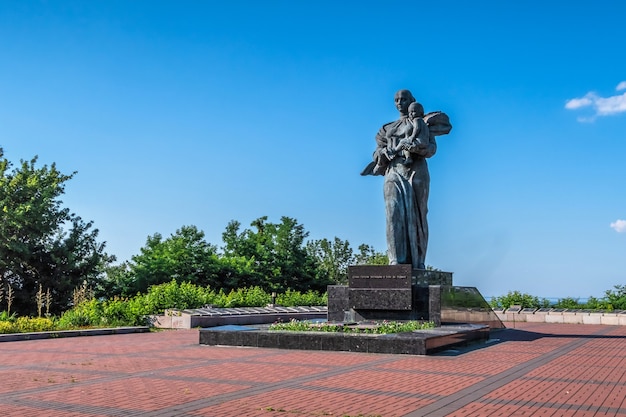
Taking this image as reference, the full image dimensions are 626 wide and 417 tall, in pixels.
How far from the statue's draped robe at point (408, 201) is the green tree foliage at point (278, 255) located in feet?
53.2

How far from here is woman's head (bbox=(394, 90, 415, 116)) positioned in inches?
634

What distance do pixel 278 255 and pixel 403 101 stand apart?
17.5m

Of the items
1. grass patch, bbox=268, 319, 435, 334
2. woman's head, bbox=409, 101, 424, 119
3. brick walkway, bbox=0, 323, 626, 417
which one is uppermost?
woman's head, bbox=409, 101, 424, 119

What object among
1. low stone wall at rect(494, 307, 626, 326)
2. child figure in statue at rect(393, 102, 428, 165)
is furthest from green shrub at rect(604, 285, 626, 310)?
child figure in statue at rect(393, 102, 428, 165)

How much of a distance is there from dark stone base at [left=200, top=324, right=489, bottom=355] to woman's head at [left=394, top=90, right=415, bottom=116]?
541 cm

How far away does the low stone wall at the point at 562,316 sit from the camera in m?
22.9

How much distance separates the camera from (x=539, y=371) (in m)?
9.35

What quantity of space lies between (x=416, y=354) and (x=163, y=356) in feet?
14.1

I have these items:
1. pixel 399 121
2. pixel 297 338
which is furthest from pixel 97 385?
pixel 399 121

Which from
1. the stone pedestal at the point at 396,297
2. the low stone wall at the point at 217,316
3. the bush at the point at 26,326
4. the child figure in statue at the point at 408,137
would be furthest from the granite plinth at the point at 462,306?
the bush at the point at 26,326

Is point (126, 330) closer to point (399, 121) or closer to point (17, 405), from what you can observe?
point (399, 121)

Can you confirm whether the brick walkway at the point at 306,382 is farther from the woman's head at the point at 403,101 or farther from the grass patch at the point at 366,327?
the woman's head at the point at 403,101

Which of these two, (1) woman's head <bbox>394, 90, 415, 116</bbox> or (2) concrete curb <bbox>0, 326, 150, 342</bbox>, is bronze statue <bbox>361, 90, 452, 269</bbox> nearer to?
(1) woman's head <bbox>394, 90, 415, 116</bbox>

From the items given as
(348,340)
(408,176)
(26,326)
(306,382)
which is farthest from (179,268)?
(306,382)
